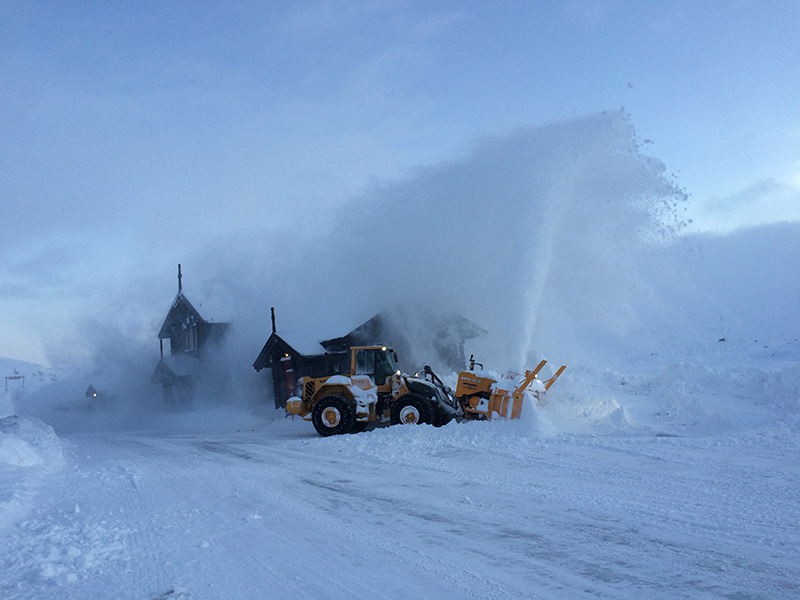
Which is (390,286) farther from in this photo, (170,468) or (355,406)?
(170,468)

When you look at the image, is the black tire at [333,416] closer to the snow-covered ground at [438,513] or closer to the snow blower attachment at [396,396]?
the snow blower attachment at [396,396]

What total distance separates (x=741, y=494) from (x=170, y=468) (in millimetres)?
9451

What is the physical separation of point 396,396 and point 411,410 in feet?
2.69

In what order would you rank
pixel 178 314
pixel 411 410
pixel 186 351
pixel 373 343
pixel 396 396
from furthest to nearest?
pixel 178 314 → pixel 186 351 → pixel 373 343 → pixel 396 396 → pixel 411 410

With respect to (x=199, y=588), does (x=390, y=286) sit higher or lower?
higher

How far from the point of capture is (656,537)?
541 cm

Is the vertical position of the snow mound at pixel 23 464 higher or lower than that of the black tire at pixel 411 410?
lower

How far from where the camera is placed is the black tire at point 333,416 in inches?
577

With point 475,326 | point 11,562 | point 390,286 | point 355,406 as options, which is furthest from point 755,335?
point 11,562

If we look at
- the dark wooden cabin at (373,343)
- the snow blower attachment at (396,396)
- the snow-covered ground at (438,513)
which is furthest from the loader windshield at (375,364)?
the dark wooden cabin at (373,343)

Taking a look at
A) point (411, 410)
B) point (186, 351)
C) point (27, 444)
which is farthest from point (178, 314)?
point (411, 410)

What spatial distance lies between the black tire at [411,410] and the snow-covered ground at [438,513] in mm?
619

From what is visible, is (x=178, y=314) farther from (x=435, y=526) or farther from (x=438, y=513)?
(x=435, y=526)

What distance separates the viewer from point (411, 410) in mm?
13977
